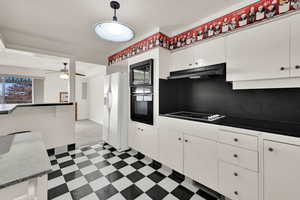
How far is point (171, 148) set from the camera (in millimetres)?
1847

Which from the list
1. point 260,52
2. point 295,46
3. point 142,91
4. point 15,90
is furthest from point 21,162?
point 15,90

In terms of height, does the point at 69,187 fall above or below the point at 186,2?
below

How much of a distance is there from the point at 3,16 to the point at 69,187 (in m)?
2.55

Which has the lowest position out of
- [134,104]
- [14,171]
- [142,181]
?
[142,181]

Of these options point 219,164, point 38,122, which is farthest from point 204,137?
point 38,122

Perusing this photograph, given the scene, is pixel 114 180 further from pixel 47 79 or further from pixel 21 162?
pixel 47 79

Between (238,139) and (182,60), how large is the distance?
4.52ft

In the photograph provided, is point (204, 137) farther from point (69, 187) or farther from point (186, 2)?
point (69, 187)

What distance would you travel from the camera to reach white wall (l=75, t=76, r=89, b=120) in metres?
6.13

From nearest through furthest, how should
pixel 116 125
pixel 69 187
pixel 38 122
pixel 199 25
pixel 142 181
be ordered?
1. pixel 69 187
2. pixel 142 181
3. pixel 199 25
4. pixel 38 122
5. pixel 116 125

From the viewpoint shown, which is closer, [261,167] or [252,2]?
[261,167]

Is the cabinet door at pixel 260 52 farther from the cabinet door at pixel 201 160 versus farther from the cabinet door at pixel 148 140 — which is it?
the cabinet door at pixel 148 140

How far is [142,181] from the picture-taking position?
1740 mm

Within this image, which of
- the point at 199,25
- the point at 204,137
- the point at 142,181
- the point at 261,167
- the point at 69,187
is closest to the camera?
the point at 261,167
